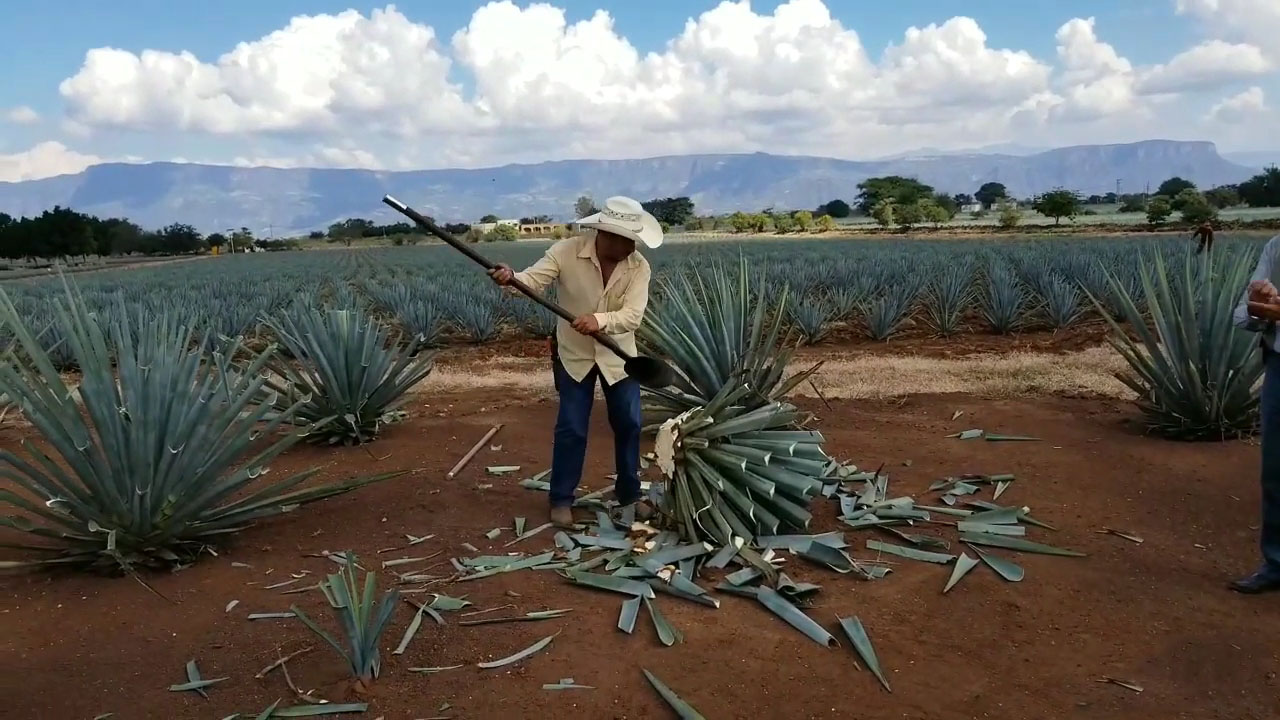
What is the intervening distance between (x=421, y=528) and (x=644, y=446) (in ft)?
6.56

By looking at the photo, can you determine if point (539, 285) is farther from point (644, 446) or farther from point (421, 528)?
point (644, 446)

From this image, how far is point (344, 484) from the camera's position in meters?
4.38

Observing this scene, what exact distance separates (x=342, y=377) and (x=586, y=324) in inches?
98.6

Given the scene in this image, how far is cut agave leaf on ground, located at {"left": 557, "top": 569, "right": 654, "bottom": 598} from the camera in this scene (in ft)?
11.8

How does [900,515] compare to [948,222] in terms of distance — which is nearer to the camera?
[900,515]

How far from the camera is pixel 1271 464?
3746 millimetres

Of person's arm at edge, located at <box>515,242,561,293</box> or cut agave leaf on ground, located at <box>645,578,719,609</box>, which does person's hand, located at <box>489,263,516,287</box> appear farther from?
cut agave leaf on ground, located at <box>645,578,719,609</box>

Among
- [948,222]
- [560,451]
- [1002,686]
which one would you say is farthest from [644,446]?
[948,222]

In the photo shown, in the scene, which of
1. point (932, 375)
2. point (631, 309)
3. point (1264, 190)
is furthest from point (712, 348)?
point (1264, 190)

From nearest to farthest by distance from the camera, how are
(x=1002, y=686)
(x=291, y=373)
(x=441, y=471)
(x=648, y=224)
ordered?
(x=1002, y=686)
(x=648, y=224)
(x=441, y=471)
(x=291, y=373)

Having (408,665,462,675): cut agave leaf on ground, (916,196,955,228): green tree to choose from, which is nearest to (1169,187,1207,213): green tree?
(916,196,955,228): green tree

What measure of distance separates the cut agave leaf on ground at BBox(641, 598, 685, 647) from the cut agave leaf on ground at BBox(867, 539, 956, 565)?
1.14 metres

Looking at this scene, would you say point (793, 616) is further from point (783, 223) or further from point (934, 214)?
point (783, 223)

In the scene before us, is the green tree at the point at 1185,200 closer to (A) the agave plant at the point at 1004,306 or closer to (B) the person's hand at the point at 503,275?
(A) the agave plant at the point at 1004,306
